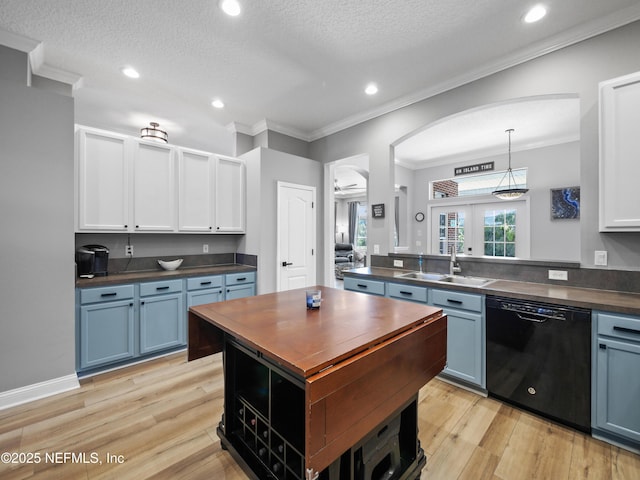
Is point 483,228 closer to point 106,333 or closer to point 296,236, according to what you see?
point 296,236

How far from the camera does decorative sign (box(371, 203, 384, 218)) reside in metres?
3.67

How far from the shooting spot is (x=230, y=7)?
2.06 m

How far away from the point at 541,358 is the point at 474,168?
512cm

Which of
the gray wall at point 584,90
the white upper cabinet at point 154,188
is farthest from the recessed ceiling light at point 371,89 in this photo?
A: the white upper cabinet at point 154,188

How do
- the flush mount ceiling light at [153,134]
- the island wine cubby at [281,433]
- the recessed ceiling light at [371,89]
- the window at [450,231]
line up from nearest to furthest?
the island wine cubby at [281,433] → the recessed ceiling light at [371,89] → the flush mount ceiling light at [153,134] → the window at [450,231]

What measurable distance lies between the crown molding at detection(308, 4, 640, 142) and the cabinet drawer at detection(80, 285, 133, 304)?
3.46 metres

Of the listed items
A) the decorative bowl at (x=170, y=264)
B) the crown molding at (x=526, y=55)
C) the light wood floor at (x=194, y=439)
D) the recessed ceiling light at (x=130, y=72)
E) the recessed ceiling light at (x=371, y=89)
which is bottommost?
the light wood floor at (x=194, y=439)

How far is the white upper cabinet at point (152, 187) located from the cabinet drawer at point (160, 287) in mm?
646

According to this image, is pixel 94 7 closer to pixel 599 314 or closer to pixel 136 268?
pixel 136 268

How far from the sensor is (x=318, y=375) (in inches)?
36.9

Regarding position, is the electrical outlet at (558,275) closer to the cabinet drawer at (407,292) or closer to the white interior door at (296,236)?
the cabinet drawer at (407,292)

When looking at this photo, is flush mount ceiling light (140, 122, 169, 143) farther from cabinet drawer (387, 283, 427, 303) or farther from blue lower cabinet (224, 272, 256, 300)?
cabinet drawer (387, 283, 427, 303)

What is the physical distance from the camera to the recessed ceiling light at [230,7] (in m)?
2.01

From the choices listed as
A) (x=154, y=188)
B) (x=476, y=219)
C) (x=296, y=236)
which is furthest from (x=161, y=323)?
(x=476, y=219)
